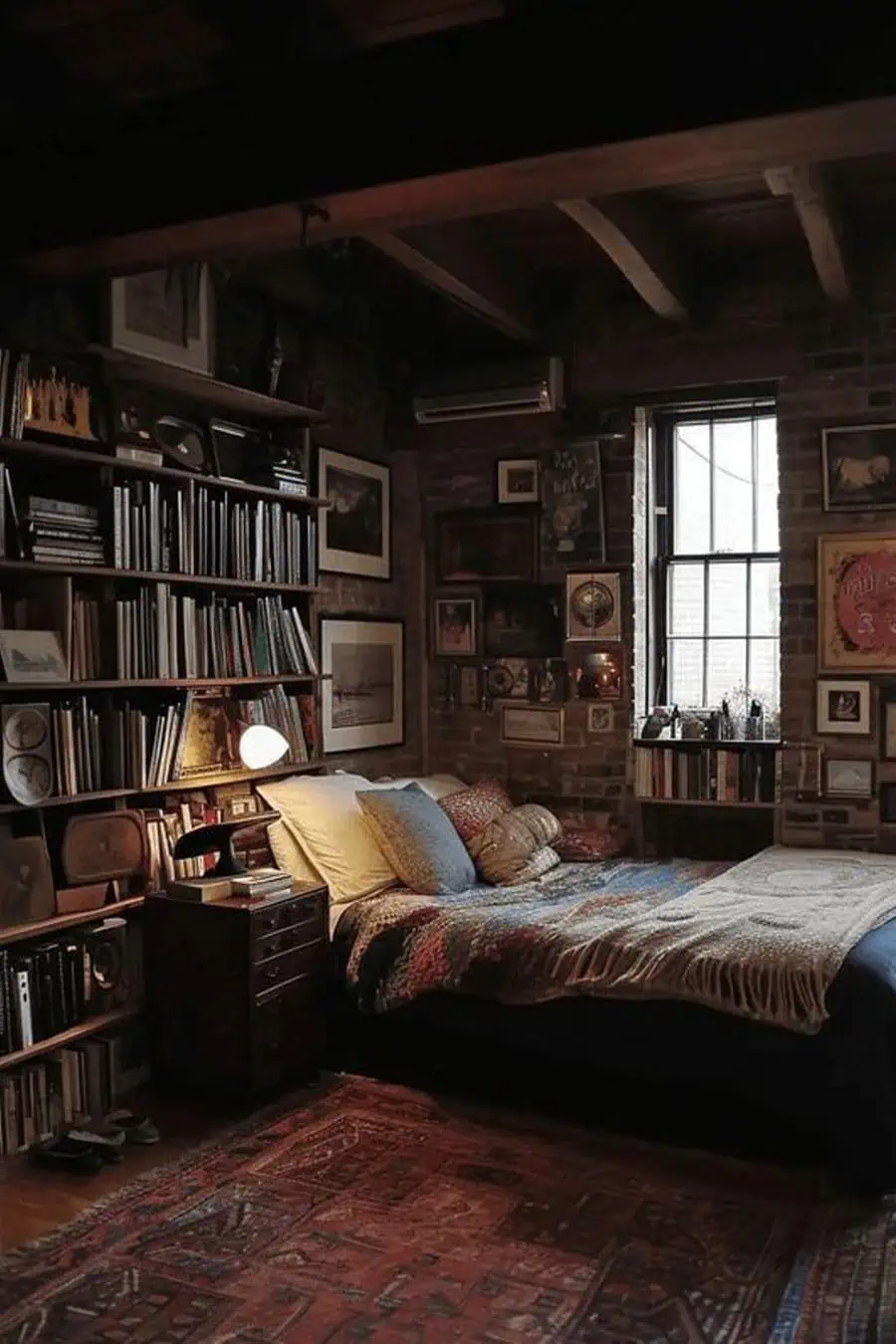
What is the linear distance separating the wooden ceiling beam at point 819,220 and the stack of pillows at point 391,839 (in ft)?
7.91

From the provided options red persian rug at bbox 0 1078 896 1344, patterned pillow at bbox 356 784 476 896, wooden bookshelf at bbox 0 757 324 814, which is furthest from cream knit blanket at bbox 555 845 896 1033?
wooden bookshelf at bbox 0 757 324 814

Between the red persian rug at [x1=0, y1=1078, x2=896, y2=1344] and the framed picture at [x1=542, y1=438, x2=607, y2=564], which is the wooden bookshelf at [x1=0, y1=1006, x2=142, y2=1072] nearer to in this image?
the red persian rug at [x1=0, y1=1078, x2=896, y2=1344]

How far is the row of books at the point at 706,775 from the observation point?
5.02 m

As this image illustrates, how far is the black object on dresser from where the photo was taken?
375 cm

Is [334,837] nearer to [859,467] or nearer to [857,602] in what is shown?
[857,602]

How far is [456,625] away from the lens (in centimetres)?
567

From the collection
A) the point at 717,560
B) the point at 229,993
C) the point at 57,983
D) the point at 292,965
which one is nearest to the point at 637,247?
the point at 717,560

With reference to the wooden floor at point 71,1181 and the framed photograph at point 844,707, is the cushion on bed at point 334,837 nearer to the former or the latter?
the wooden floor at point 71,1181

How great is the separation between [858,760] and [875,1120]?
6.61ft

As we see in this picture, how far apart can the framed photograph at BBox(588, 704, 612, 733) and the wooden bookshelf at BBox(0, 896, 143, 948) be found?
2.24 meters

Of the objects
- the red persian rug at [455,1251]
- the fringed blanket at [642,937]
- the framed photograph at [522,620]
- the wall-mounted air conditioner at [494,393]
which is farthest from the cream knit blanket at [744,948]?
the wall-mounted air conditioner at [494,393]

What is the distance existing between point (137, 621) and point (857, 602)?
2.84m

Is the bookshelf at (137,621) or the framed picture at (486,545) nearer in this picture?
the bookshelf at (137,621)

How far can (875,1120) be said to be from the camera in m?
3.14
